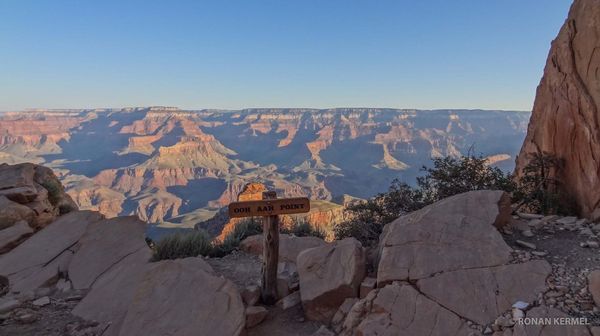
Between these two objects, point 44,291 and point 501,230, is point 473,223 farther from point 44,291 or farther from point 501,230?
point 44,291

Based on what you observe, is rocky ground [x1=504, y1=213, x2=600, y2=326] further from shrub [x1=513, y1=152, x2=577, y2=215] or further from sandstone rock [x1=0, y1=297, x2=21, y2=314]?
sandstone rock [x1=0, y1=297, x2=21, y2=314]

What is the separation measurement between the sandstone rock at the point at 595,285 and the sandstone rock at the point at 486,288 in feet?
1.64

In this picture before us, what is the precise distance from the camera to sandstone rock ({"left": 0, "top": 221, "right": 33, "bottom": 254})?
Result: 31.4ft

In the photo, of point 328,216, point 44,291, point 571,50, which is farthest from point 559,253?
point 328,216

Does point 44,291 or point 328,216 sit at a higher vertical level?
point 44,291

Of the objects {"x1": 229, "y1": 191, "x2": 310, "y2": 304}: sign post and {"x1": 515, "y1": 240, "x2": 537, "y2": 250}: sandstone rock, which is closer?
{"x1": 515, "y1": 240, "x2": 537, "y2": 250}: sandstone rock

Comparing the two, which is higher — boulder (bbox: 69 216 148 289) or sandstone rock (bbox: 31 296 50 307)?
boulder (bbox: 69 216 148 289)

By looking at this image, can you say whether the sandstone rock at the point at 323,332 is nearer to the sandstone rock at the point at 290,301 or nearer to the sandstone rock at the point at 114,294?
the sandstone rock at the point at 290,301

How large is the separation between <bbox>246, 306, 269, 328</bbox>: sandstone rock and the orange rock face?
268 inches

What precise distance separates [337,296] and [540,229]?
4130mm

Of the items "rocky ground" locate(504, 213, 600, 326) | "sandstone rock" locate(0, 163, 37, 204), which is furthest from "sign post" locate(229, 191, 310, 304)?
"sandstone rock" locate(0, 163, 37, 204)

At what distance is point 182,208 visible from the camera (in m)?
180

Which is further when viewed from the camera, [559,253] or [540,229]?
[540,229]

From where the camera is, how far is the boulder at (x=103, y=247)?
8.43 meters
